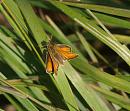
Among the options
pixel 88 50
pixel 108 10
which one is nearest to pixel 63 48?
pixel 108 10

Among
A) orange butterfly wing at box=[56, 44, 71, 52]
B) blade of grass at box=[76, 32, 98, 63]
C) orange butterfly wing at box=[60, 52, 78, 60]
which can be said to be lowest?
blade of grass at box=[76, 32, 98, 63]

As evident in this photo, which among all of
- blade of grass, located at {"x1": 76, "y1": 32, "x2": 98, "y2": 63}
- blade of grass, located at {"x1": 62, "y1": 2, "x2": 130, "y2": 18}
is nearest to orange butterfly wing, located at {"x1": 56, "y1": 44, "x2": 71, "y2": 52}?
blade of grass, located at {"x1": 62, "y1": 2, "x2": 130, "y2": 18}

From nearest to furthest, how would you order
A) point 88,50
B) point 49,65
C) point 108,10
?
Answer: point 49,65 → point 108,10 → point 88,50

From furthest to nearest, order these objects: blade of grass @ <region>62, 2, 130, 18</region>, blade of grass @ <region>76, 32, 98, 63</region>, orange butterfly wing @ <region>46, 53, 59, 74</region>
Result: blade of grass @ <region>76, 32, 98, 63</region> → blade of grass @ <region>62, 2, 130, 18</region> → orange butterfly wing @ <region>46, 53, 59, 74</region>

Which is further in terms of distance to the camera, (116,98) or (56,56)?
(116,98)

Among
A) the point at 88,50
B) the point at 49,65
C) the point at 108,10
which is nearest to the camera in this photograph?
the point at 49,65

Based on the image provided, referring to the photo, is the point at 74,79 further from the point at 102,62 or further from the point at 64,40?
the point at 102,62

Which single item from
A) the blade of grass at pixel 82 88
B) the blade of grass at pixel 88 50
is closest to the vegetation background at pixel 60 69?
the blade of grass at pixel 82 88

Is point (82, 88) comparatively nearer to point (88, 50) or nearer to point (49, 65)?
point (49, 65)

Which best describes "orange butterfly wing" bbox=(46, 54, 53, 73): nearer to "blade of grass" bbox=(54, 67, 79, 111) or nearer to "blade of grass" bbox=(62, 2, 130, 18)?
"blade of grass" bbox=(54, 67, 79, 111)
